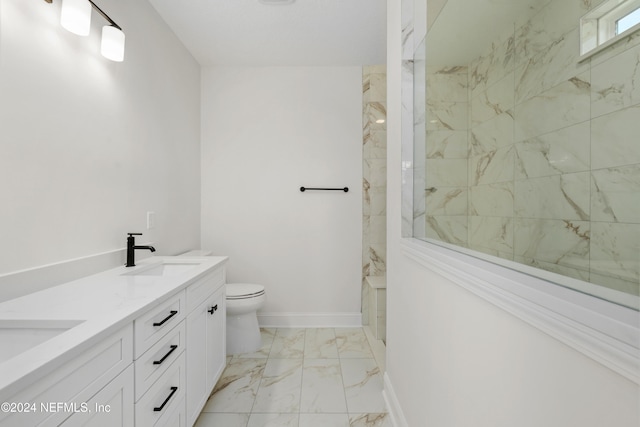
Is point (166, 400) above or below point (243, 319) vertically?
above

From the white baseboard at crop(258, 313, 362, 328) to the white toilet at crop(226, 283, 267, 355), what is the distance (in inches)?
18.1

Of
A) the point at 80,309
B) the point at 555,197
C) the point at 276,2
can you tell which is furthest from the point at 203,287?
the point at 276,2

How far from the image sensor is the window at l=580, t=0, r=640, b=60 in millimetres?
834

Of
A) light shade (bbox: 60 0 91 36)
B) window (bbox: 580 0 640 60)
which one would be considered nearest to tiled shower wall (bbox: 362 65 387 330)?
window (bbox: 580 0 640 60)

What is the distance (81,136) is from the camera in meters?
1.34

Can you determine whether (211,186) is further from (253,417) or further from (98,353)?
(98,353)

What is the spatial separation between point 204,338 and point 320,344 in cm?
117

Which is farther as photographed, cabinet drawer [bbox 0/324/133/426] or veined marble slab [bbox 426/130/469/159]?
veined marble slab [bbox 426/130/469/159]

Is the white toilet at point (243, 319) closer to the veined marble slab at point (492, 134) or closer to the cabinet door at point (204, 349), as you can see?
the cabinet door at point (204, 349)

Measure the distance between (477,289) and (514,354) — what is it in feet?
0.58

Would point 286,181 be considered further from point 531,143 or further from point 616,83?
point 616,83

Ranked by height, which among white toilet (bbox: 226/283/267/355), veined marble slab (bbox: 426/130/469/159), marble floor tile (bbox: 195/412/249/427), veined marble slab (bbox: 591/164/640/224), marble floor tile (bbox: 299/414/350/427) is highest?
veined marble slab (bbox: 426/130/469/159)

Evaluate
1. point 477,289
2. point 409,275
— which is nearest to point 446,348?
point 477,289

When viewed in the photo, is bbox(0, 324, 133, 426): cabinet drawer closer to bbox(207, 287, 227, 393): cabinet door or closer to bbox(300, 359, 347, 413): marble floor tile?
bbox(207, 287, 227, 393): cabinet door
